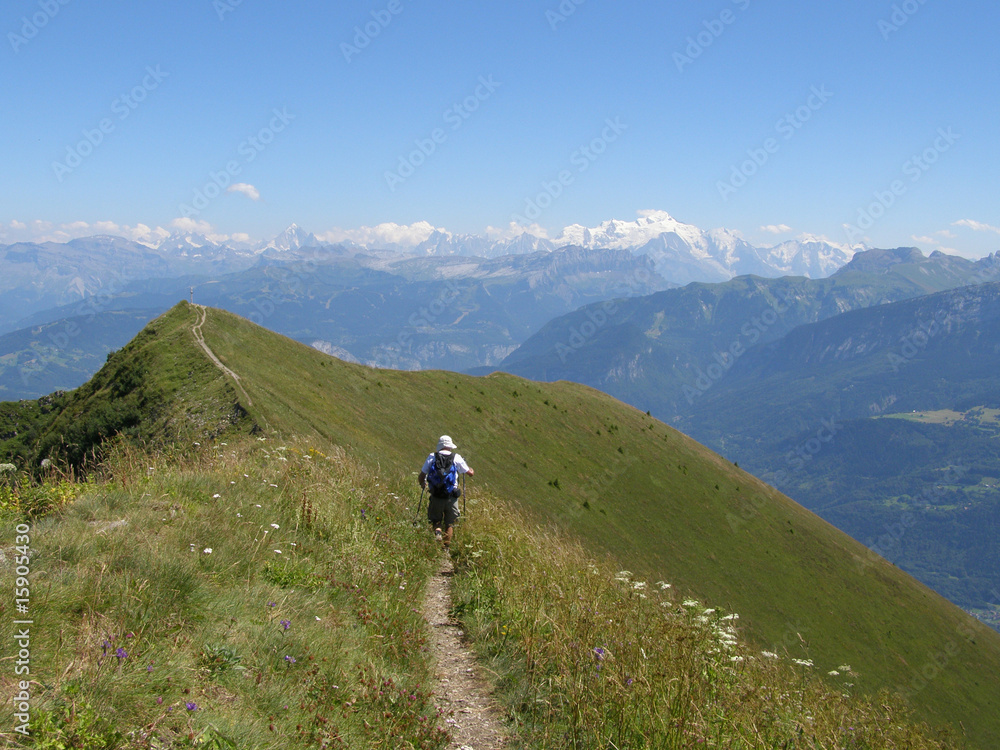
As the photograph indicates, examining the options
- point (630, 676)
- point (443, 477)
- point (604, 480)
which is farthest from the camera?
point (604, 480)

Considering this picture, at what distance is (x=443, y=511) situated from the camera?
1216 centimetres

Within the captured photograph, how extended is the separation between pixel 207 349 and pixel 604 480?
3246 centimetres

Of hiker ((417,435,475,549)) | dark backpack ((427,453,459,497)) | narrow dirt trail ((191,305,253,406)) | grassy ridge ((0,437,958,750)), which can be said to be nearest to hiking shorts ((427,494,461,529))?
hiker ((417,435,475,549))

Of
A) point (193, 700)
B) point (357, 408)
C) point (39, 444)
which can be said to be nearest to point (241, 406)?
point (357, 408)

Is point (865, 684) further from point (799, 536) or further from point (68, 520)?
point (68, 520)

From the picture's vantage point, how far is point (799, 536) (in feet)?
183

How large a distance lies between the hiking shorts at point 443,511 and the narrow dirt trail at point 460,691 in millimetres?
3504

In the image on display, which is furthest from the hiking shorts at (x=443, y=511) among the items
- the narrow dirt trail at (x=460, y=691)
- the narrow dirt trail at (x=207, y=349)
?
the narrow dirt trail at (x=207, y=349)

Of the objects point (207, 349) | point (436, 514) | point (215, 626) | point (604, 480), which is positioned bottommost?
point (604, 480)

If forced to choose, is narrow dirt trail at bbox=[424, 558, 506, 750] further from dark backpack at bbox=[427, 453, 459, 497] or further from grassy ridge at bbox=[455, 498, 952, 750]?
dark backpack at bbox=[427, 453, 459, 497]

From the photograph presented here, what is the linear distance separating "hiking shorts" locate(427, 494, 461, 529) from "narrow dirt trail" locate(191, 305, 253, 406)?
16.6 metres

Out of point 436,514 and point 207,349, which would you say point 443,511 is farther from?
point 207,349

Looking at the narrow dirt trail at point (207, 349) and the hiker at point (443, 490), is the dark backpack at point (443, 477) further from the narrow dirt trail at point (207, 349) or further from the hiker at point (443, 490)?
the narrow dirt trail at point (207, 349)

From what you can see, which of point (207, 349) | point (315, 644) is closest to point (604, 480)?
point (207, 349)
